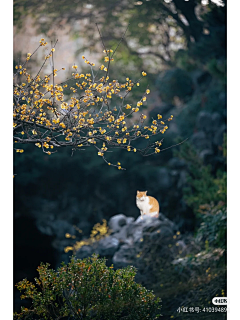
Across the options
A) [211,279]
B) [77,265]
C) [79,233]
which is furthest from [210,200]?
[77,265]

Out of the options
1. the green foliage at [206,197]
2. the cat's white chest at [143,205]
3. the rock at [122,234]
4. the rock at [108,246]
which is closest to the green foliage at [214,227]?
the green foliage at [206,197]

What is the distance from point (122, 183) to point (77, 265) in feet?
3.80

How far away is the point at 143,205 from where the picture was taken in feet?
12.1

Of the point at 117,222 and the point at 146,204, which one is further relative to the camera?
the point at 117,222

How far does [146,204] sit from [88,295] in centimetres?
117

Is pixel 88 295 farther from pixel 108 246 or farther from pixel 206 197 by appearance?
pixel 206 197

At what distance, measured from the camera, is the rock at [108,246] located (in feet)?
12.1

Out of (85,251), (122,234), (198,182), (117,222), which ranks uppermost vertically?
(198,182)

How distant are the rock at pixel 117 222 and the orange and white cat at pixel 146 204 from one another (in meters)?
0.21

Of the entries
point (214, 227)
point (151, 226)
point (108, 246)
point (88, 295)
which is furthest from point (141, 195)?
point (88, 295)

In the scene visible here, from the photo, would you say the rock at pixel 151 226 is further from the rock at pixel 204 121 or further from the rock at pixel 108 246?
the rock at pixel 204 121
